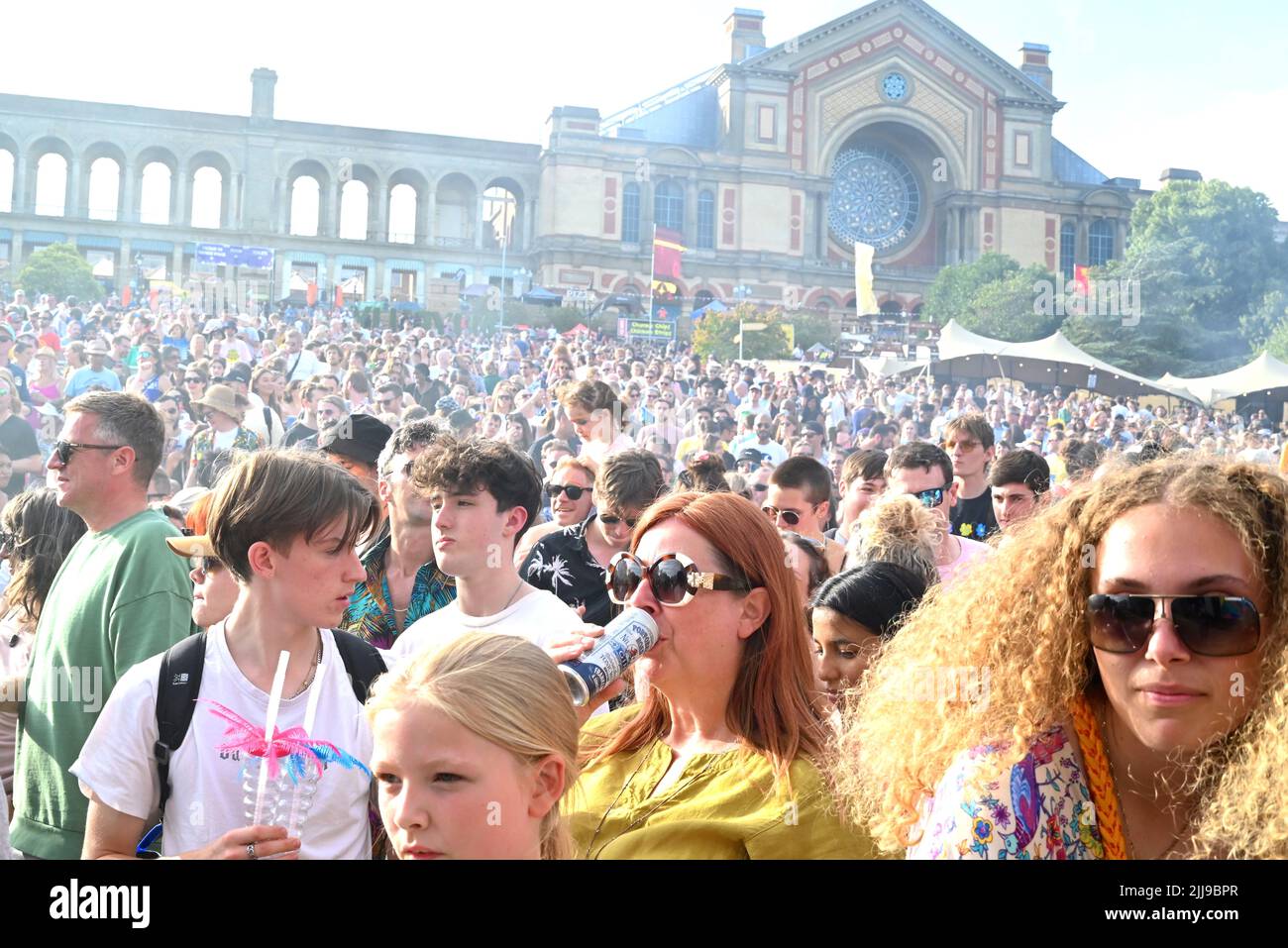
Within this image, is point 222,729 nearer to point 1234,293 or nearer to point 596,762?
point 596,762

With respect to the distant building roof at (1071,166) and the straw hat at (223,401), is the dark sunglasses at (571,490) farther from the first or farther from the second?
the distant building roof at (1071,166)

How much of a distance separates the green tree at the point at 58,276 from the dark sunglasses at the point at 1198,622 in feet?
112

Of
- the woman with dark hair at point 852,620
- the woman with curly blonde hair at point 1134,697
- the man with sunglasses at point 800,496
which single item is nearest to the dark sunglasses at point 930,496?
the man with sunglasses at point 800,496

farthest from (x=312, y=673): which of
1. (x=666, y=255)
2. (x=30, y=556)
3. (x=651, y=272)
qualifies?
(x=651, y=272)

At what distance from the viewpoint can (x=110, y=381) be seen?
1110cm

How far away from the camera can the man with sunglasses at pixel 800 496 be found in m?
5.54

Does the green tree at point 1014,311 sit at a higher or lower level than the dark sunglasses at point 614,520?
higher

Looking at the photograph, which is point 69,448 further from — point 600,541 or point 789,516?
point 789,516

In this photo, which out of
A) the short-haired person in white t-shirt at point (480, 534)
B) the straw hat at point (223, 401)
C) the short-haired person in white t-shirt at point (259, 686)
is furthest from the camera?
the straw hat at point (223, 401)

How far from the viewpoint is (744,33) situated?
52500mm

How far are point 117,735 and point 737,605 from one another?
1.25 metres

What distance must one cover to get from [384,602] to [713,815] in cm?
213

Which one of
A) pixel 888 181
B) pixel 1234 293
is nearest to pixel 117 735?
pixel 1234 293

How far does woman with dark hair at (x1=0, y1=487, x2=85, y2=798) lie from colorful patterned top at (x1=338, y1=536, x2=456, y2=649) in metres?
0.93
